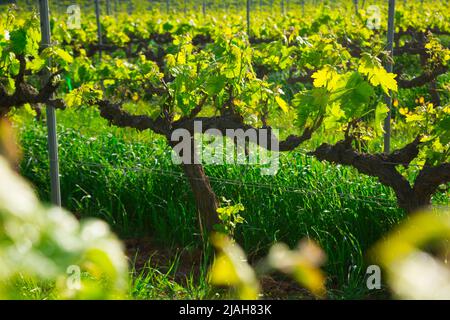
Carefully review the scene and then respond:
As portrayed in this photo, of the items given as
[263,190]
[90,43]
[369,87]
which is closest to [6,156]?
[263,190]

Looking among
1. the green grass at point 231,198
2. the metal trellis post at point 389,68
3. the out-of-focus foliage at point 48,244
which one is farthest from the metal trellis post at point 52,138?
the out-of-focus foliage at point 48,244

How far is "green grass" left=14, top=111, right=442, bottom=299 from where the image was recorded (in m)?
3.82

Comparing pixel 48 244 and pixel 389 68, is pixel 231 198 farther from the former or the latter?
pixel 48 244

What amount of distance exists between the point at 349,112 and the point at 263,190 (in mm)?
1078

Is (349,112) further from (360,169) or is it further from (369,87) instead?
(360,169)

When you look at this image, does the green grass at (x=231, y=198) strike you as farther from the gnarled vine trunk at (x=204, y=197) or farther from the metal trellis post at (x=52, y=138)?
the metal trellis post at (x=52, y=138)

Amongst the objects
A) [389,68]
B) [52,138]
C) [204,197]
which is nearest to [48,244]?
[204,197]

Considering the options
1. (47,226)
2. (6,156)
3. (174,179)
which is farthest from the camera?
(6,156)

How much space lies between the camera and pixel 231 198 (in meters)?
4.36

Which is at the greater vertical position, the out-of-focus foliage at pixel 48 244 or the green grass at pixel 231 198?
the out-of-focus foliage at pixel 48 244

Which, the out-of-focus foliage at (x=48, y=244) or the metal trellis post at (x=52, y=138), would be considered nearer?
the out-of-focus foliage at (x=48, y=244)

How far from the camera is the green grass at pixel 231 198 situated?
12.5 feet

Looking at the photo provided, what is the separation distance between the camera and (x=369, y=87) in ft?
10.8

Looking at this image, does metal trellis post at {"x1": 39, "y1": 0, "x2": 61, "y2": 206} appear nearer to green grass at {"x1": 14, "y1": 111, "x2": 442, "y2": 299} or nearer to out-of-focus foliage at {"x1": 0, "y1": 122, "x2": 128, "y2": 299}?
green grass at {"x1": 14, "y1": 111, "x2": 442, "y2": 299}
